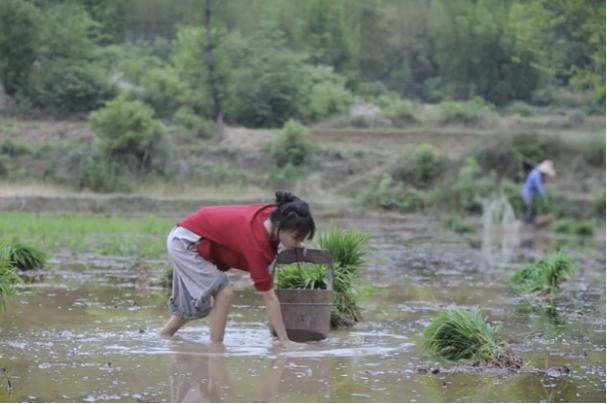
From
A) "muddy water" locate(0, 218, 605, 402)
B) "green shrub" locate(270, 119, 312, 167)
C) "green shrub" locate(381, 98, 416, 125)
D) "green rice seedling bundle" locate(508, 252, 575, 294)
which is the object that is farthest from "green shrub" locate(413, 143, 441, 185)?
"green rice seedling bundle" locate(508, 252, 575, 294)

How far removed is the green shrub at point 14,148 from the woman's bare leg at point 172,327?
23.2m

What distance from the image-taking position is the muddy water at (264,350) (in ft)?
24.2

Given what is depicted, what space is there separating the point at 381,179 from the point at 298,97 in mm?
9267

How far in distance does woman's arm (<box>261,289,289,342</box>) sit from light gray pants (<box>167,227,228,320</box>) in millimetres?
422

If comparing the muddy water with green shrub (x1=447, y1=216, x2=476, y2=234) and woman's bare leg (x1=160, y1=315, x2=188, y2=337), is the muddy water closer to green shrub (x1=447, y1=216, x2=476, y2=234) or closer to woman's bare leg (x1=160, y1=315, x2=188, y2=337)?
woman's bare leg (x1=160, y1=315, x2=188, y2=337)

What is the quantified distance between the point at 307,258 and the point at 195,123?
107 ft

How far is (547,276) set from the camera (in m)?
14.1

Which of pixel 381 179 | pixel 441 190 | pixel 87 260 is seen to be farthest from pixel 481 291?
pixel 381 179

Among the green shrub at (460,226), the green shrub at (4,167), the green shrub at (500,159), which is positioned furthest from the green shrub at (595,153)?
the green shrub at (4,167)

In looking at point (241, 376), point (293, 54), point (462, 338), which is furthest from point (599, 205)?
point (241, 376)

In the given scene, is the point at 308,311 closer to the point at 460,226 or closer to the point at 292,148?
→ the point at 460,226

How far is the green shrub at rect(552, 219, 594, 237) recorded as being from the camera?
28781 millimetres

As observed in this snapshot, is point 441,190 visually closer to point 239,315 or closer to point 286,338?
point 239,315

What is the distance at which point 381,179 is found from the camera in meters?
36.5
